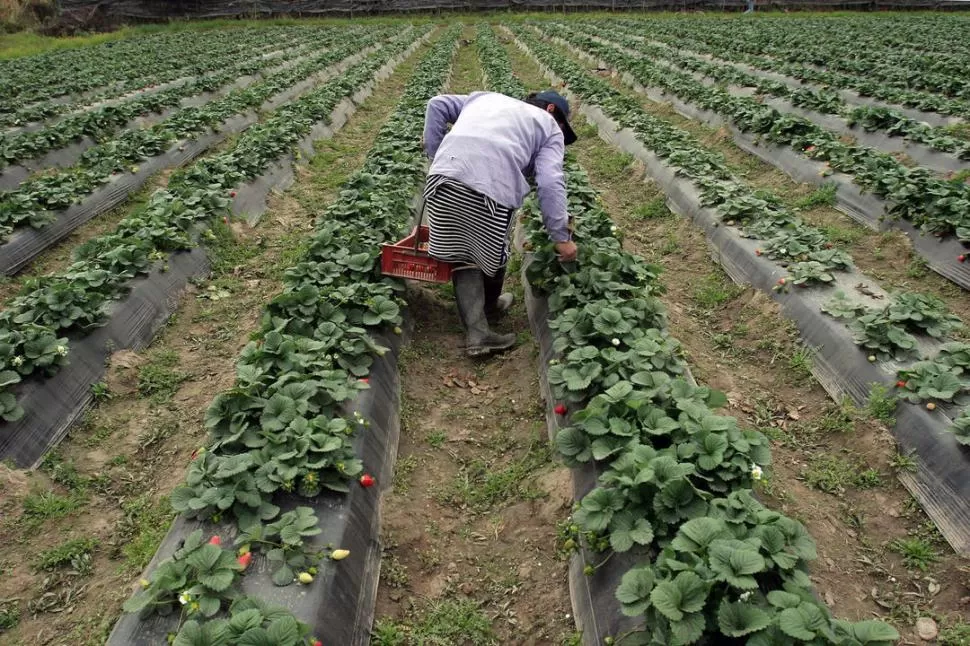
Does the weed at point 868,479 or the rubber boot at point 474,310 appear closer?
the weed at point 868,479

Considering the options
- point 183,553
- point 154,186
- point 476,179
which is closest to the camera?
point 183,553

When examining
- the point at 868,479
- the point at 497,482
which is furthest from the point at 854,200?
the point at 497,482

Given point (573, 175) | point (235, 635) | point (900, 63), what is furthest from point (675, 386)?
point (900, 63)

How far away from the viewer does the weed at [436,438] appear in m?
4.16

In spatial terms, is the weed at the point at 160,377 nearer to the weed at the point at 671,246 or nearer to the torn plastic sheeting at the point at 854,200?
the weed at the point at 671,246

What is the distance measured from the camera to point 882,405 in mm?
3918

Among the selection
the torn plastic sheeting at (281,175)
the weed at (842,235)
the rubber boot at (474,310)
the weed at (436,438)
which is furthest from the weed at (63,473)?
the weed at (842,235)

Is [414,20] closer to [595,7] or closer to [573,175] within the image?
[595,7]

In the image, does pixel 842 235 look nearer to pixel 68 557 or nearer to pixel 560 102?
pixel 560 102

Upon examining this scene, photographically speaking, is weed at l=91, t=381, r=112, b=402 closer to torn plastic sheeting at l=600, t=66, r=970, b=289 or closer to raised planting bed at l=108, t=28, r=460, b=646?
raised planting bed at l=108, t=28, r=460, b=646

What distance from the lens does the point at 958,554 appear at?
3148 mm

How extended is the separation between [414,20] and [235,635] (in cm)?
4417

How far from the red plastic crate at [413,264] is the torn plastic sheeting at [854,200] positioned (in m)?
4.97

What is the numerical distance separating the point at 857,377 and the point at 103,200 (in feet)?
29.6
